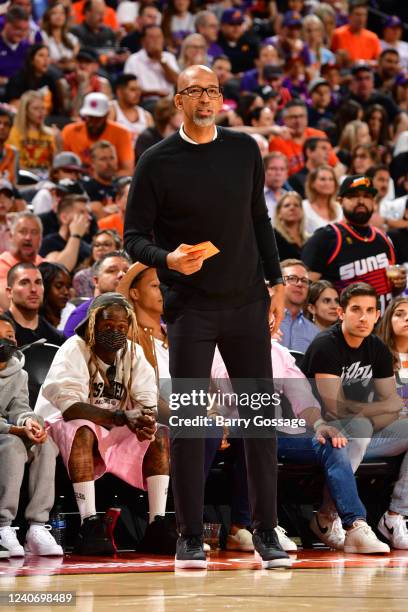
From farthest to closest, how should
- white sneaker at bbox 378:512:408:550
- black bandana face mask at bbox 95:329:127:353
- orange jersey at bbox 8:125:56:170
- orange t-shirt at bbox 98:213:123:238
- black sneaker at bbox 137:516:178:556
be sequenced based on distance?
orange jersey at bbox 8:125:56:170
orange t-shirt at bbox 98:213:123:238
white sneaker at bbox 378:512:408:550
black bandana face mask at bbox 95:329:127:353
black sneaker at bbox 137:516:178:556

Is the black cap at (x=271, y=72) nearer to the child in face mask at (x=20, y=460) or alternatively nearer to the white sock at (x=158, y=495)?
the child in face mask at (x=20, y=460)

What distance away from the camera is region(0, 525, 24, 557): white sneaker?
5469mm

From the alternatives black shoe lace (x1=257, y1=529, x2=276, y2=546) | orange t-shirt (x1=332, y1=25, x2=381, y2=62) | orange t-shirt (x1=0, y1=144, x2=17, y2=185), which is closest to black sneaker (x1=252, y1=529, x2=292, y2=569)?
black shoe lace (x1=257, y1=529, x2=276, y2=546)

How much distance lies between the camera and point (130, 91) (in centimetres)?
1230

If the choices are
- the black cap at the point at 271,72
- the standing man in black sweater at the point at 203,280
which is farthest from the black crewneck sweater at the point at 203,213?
the black cap at the point at 271,72

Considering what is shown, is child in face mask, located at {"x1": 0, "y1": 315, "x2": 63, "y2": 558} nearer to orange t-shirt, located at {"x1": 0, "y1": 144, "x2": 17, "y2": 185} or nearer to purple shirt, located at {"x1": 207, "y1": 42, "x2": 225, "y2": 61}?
orange t-shirt, located at {"x1": 0, "y1": 144, "x2": 17, "y2": 185}

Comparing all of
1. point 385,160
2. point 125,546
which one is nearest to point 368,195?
point 125,546

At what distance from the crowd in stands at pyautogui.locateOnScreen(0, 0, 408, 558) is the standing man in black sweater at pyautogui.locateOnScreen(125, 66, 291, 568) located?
0.24 m

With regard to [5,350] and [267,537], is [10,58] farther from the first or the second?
[267,537]

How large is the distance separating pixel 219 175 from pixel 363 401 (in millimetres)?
2255

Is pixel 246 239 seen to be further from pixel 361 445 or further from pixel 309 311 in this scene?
pixel 309 311

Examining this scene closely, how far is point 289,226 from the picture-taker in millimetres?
9359

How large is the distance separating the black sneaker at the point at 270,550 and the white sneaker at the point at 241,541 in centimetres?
122

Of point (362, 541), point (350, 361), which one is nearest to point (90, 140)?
point (350, 361)
